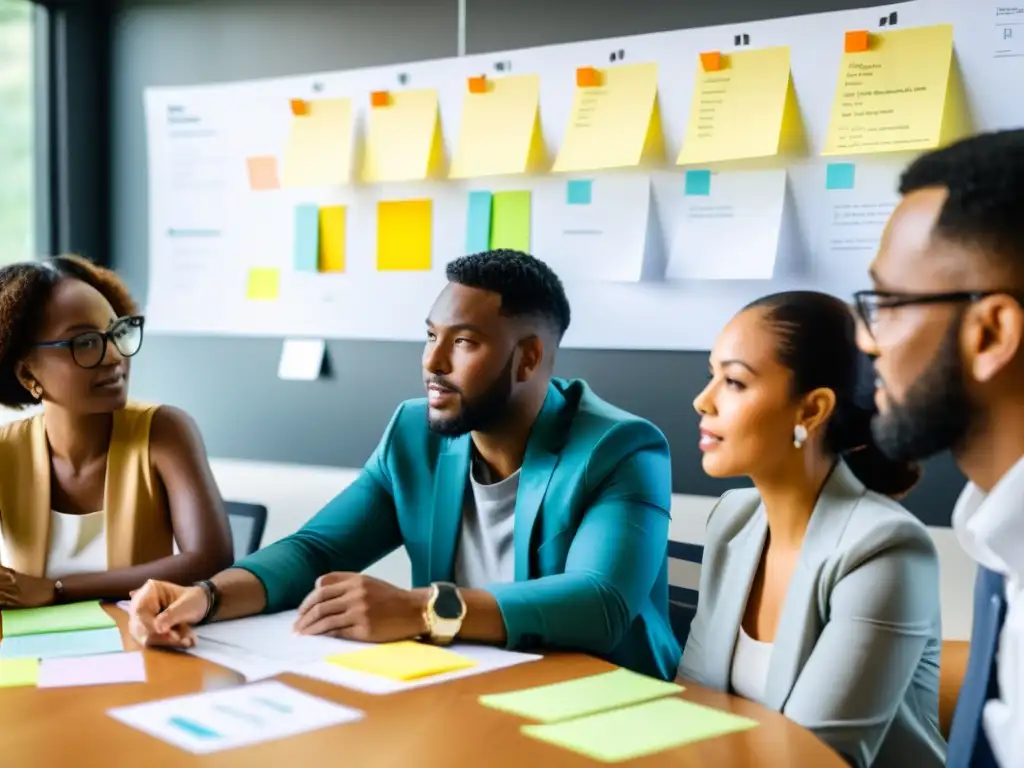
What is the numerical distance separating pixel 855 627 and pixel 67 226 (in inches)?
93.5

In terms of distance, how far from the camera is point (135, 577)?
186 cm

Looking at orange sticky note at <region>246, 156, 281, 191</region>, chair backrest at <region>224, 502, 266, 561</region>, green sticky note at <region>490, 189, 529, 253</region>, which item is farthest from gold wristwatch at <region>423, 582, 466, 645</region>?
orange sticky note at <region>246, 156, 281, 191</region>

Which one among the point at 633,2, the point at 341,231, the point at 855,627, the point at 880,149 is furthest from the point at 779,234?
the point at 341,231

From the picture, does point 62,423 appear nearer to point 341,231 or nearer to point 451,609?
point 341,231

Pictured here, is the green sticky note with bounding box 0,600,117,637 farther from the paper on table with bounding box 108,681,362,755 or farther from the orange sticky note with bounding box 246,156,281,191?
the orange sticky note with bounding box 246,156,281,191

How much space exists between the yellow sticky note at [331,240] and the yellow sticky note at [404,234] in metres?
0.11

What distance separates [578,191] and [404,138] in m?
0.48

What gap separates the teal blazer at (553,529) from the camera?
1.56m

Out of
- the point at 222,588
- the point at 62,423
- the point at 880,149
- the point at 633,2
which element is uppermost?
the point at 633,2

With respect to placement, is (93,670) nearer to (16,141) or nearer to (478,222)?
(478,222)

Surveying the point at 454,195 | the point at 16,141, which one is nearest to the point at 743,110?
the point at 454,195

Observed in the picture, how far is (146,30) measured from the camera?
2949mm

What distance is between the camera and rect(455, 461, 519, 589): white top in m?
1.85

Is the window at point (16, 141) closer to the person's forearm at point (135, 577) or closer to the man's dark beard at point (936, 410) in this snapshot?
the person's forearm at point (135, 577)
